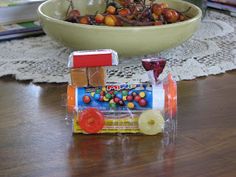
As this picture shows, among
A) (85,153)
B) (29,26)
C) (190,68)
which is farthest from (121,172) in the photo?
(29,26)

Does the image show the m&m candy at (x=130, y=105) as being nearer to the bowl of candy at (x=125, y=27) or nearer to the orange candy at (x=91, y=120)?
the orange candy at (x=91, y=120)

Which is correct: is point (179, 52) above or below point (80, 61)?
below

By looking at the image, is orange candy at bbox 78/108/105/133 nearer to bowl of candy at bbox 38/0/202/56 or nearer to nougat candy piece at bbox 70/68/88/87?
nougat candy piece at bbox 70/68/88/87

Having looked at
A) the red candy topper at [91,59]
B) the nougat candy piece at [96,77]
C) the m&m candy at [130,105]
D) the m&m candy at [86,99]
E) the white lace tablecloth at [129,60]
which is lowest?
the white lace tablecloth at [129,60]

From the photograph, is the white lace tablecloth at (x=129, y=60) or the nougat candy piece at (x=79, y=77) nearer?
the nougat candy piece at (x=79, y=77)

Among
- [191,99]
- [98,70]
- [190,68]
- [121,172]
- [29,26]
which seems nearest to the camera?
[121,172]

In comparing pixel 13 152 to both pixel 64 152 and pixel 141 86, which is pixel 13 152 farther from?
pixel 141 86

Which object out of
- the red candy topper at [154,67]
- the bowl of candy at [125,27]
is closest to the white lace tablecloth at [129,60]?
the bowl of candy at [125,27]

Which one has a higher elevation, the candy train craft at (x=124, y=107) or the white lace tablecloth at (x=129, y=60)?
the candy train craft at (x=124, y=107)
